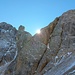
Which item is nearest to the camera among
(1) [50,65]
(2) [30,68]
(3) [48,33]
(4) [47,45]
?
(1) [50,65]

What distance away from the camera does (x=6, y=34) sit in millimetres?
155375

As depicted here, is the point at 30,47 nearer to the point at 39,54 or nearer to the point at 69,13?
the point at 39,54

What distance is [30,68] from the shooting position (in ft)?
140

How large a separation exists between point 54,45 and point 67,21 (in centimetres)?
803

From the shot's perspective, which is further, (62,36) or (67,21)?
(67,21)

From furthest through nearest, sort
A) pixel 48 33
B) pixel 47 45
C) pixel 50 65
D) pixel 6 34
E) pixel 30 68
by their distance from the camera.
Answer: pixel 6 34
pixel 48 33
pixel 47 45
pixel 30 68
pixel 50 65

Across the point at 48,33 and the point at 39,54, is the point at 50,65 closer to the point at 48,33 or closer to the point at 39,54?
the point at 39,54

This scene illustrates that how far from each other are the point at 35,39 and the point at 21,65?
7.91m

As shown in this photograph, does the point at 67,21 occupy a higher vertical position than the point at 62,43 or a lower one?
higher

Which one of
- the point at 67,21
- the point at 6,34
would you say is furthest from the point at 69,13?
the point at 6,34

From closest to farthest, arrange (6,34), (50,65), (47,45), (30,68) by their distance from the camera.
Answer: (50,65)
(30,68)
(47,45)
(6,34)

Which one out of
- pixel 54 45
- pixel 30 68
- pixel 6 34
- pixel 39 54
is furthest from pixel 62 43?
pixel 6 34

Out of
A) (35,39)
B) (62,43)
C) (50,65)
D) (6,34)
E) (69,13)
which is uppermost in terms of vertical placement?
(6,34)

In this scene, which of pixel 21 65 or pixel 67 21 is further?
pixel 67 21
